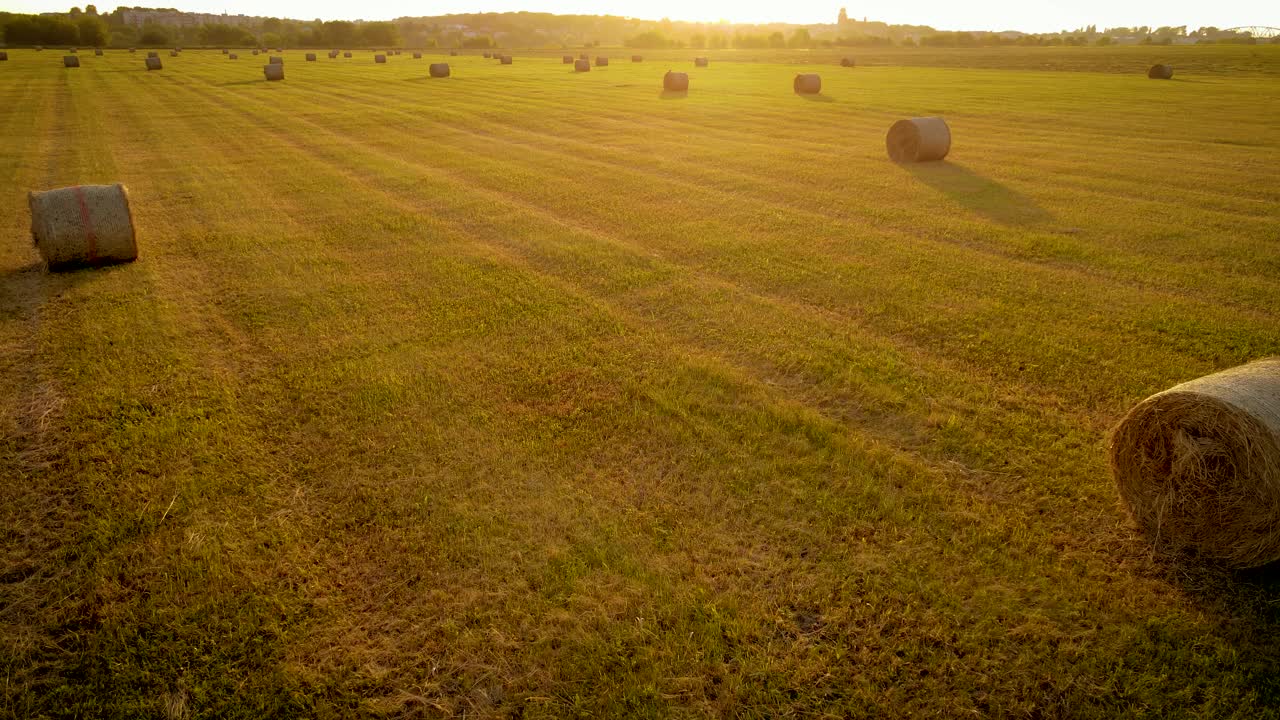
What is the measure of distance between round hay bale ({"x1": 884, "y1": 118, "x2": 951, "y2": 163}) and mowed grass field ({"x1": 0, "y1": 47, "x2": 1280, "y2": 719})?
3.90 meters

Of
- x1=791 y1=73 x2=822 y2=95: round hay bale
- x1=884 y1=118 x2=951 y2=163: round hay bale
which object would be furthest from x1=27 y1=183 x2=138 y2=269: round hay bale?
x1=791 y1=73 x2=822 y2=95: round hay bale

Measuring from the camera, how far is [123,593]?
15.0 ft

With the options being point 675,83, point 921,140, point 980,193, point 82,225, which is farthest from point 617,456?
point 675,83

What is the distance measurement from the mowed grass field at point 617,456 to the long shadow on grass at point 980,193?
213mm

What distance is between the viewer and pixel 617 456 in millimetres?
6066

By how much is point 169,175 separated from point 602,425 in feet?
52.2

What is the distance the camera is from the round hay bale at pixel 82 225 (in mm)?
10016

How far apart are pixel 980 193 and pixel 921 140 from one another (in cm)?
340

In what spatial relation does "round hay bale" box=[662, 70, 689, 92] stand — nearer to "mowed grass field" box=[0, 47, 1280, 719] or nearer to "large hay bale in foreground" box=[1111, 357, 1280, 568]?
"mowed grass field" box=[0, 47, 1280, 719]

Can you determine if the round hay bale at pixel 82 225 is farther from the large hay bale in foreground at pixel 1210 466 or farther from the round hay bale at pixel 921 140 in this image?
the round hay bale at pixel 921 140

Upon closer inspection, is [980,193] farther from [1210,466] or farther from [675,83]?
[675,83]

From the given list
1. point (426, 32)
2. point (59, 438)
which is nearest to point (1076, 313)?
point (59, 438)

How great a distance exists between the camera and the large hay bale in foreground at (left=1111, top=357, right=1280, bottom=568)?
15.2ft

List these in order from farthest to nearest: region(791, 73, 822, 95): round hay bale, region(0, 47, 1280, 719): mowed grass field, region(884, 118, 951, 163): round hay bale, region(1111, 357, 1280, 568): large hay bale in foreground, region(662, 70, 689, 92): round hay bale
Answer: region(662, 70, 689, 92): round hay bale → region(791, 73, 822, 95): round hay bale → region(884, 118, 951, 163): round hay bale → region(1111, 357, 1280, 568): large hay bale in foreground → region(0, 47, 1280, 719): mowed grass field
